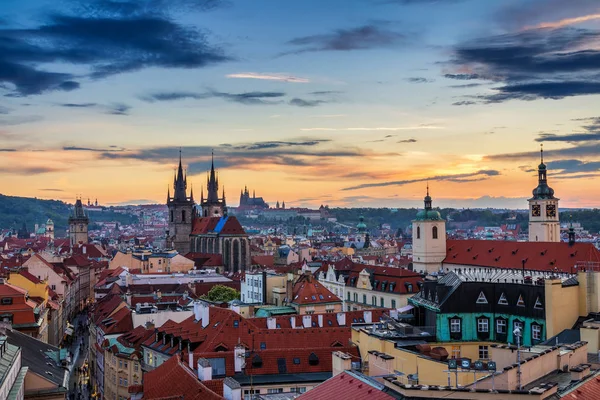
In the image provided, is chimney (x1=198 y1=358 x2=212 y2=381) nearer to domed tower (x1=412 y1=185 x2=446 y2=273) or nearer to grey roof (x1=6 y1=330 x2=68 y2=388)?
grey roof (x1=6 y1=330 x2=68 y2=388)

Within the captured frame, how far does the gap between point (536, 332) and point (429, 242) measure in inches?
2997

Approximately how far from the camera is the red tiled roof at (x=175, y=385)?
38.8 meters

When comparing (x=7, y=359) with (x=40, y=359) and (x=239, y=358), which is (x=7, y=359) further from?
(x=239, y=358)

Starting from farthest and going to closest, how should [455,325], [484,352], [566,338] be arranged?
[455,325], [484,352], [566,338]

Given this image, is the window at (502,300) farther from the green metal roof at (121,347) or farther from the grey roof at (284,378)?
the green metal roof at (121,347)

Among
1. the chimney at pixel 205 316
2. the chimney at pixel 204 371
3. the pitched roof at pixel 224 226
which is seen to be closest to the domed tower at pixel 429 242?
the chimney at pixel 205 316

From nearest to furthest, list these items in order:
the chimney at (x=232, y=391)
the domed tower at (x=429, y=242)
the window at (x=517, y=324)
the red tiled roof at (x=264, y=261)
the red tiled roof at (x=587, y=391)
→ 1. the red tiled roof at (x=587, y=391)
2. the chimney at (x=232, y=391)
3. the window at (x=517, y=324)
4. the domed tower at (x=429, y=242)
5. the red tiled roof at (x=264, y=261)

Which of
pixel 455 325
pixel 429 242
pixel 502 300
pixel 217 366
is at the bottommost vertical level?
pixel 217 366

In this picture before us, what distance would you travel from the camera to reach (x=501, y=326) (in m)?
48.9

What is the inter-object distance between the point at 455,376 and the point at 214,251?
15933 centimetres

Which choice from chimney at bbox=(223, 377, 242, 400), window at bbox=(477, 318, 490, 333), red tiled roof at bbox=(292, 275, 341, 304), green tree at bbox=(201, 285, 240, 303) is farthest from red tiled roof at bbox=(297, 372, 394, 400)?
green tree at bbox=(201, 285, 240, 303)

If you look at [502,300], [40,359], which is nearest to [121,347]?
[40,359]

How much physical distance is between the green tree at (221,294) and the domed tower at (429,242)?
31.7m

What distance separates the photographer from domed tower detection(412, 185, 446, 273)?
401 ft
